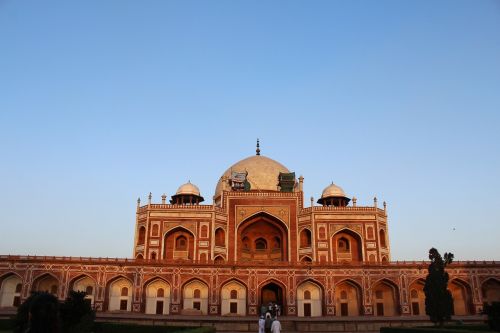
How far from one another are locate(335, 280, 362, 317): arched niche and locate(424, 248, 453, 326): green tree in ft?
31.8

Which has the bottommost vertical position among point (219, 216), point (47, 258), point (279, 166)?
point (47, 258)

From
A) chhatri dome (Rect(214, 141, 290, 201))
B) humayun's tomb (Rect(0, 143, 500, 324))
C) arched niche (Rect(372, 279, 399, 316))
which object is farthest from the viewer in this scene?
chhatri dome (Rect(214, 141, 290, 201))

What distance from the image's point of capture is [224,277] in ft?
112

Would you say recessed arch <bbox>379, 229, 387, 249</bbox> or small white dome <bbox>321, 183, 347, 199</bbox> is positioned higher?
small white dome <bbox>321, 183, 347, 199</bbox>

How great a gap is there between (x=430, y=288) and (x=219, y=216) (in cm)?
1984

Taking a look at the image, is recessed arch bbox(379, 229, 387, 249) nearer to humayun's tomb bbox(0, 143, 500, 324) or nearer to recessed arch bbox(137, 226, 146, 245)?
humayun's tomb bbox(0, 143, 500, 324)

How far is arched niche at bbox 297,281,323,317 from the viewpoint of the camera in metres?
34.4

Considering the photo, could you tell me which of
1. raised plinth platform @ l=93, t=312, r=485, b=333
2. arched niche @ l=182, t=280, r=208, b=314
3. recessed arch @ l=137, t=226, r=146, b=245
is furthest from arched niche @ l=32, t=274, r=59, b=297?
raised plinth platform @ l=93, t=312, r=485, b=333

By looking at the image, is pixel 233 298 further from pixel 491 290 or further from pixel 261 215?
pixel 491 290

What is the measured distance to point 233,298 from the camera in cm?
3453

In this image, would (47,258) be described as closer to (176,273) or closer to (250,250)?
(176,273)

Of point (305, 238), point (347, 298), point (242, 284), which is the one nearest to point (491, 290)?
point (347, 298)

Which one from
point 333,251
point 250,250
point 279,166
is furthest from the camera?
point 279,166

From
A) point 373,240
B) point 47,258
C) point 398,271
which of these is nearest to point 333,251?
point 373,240
